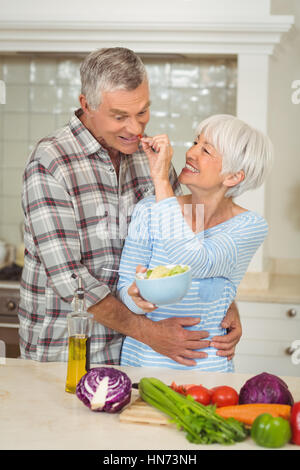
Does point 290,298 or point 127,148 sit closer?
point 127,148

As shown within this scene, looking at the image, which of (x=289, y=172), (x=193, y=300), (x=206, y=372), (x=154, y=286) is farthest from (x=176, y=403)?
(x=289, y=172)

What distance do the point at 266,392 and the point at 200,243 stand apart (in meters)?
0.43

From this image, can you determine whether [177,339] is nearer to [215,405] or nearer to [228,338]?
[228,338]

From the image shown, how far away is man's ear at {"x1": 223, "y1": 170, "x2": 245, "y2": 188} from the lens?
61.5 inches

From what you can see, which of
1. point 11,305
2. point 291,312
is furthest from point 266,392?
point 11,305

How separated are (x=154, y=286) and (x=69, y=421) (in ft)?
0.99

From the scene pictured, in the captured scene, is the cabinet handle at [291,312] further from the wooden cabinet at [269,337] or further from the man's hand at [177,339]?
the man's hand at [177,339]

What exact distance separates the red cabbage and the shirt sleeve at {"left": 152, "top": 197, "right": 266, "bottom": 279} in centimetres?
37

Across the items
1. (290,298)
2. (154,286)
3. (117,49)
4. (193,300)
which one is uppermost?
(117,49)

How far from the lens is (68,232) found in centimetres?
156

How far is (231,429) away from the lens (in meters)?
1.03

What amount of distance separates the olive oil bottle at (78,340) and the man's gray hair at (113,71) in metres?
0.58

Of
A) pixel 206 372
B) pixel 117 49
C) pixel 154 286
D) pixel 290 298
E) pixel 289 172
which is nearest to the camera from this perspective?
pixel 154 286

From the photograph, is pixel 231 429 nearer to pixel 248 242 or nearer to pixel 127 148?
pixel 248 242
